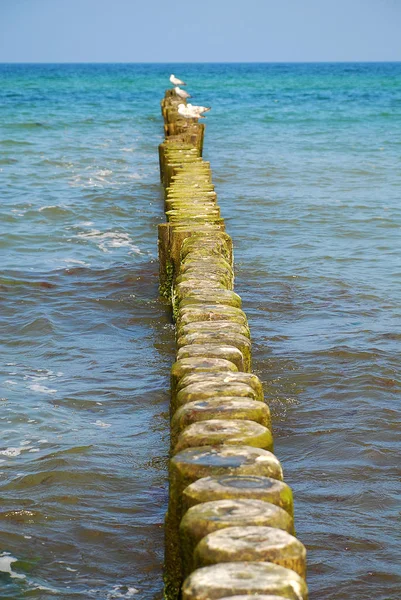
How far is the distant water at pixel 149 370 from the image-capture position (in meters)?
4.41

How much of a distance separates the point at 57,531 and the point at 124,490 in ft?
1.74

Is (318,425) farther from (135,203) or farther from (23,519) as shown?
(135,203)

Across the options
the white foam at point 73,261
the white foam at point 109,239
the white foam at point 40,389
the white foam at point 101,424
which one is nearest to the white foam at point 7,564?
the white foam at point 101,424

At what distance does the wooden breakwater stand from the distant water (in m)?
0.88

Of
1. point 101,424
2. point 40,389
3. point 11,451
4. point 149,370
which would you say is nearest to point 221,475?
point 11,451

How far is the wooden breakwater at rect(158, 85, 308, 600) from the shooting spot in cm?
258

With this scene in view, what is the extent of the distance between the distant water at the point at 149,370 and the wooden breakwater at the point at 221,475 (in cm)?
88

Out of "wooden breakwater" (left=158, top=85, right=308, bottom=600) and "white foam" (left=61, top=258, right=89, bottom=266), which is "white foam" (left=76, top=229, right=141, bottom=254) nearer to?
"white foam" (left=61, top=258, right=89, bottom=266)

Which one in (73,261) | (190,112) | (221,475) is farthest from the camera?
(190,112)

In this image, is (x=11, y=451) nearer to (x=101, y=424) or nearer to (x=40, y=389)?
(x=101, y=424)

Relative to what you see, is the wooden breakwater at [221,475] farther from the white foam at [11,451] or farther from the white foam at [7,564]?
the white foam at [11,451]

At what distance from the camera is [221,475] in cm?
Answer: 316

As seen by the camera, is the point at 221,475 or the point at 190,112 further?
the point at 190,112

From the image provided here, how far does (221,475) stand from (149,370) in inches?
146
